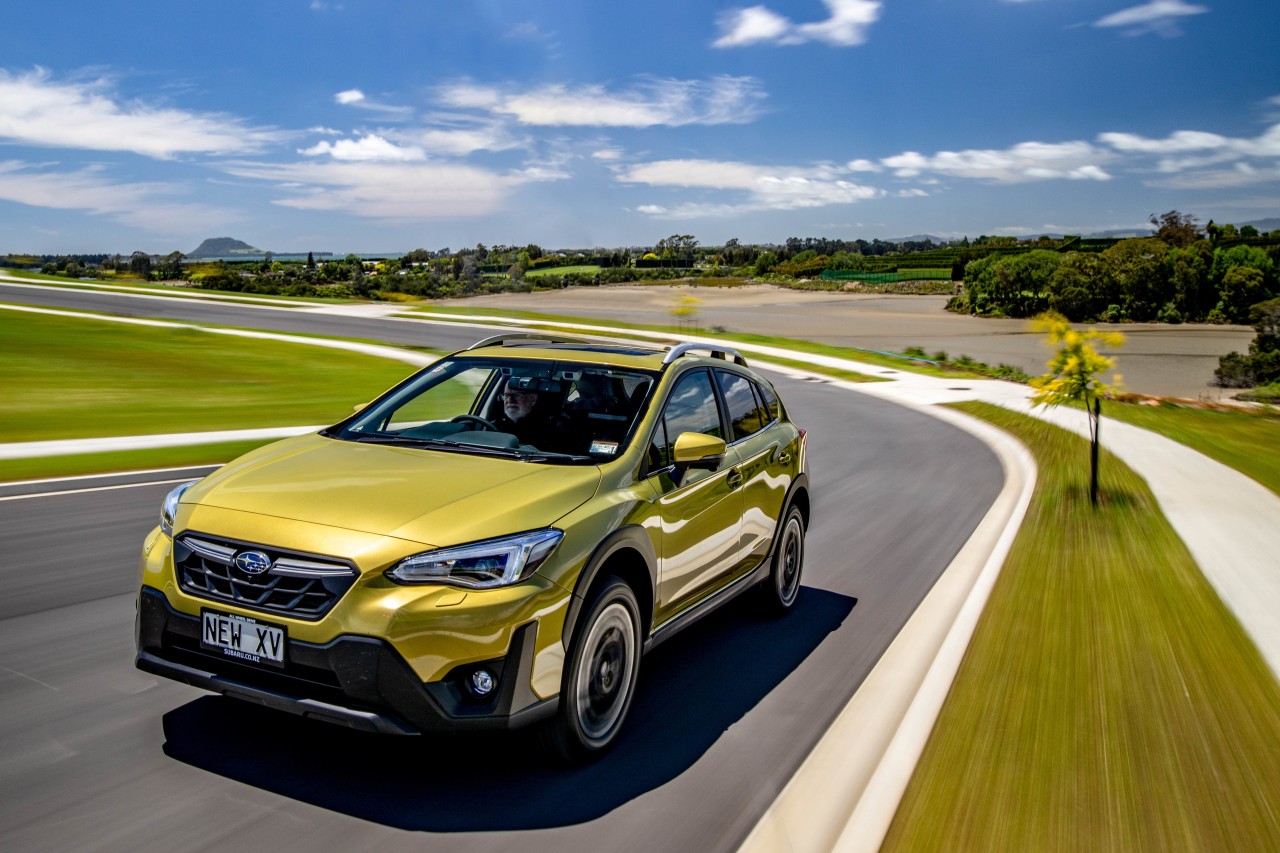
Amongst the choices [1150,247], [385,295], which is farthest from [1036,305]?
[385,295]

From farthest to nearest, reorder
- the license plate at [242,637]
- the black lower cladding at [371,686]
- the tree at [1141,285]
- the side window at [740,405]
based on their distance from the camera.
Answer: the tree at [1141,285], the side window at [740,405], the license plate at [242,637], the black lower cladding at [371,686]

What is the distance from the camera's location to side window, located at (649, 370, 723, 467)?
5020 mm

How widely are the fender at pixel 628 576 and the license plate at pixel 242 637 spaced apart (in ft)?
3.40

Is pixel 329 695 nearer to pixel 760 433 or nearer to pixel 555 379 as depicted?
pixel 555 379

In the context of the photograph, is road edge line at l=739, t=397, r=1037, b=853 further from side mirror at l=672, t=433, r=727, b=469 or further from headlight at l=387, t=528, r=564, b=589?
side mirror at l=672, t=433, r=727, b=469

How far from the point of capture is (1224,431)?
62.7 ft

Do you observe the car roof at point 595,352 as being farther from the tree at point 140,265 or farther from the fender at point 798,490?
the tree at point 140,265

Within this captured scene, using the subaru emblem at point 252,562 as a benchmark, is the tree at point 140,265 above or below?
above

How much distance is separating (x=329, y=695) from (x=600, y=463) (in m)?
1.56

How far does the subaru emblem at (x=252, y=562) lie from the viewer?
→ 3.69 m

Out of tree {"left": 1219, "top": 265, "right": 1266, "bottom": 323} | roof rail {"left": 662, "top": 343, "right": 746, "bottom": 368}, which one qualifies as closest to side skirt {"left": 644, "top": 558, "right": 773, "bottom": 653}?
roof rail {"left": 662, "top": 343, "right": 746, "bottom": 368}

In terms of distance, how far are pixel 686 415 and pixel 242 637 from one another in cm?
255

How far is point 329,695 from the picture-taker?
357cm

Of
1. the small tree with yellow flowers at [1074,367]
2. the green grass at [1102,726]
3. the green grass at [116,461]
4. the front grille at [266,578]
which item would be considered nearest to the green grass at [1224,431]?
the small tree with yellow flowers at [1074,367]
